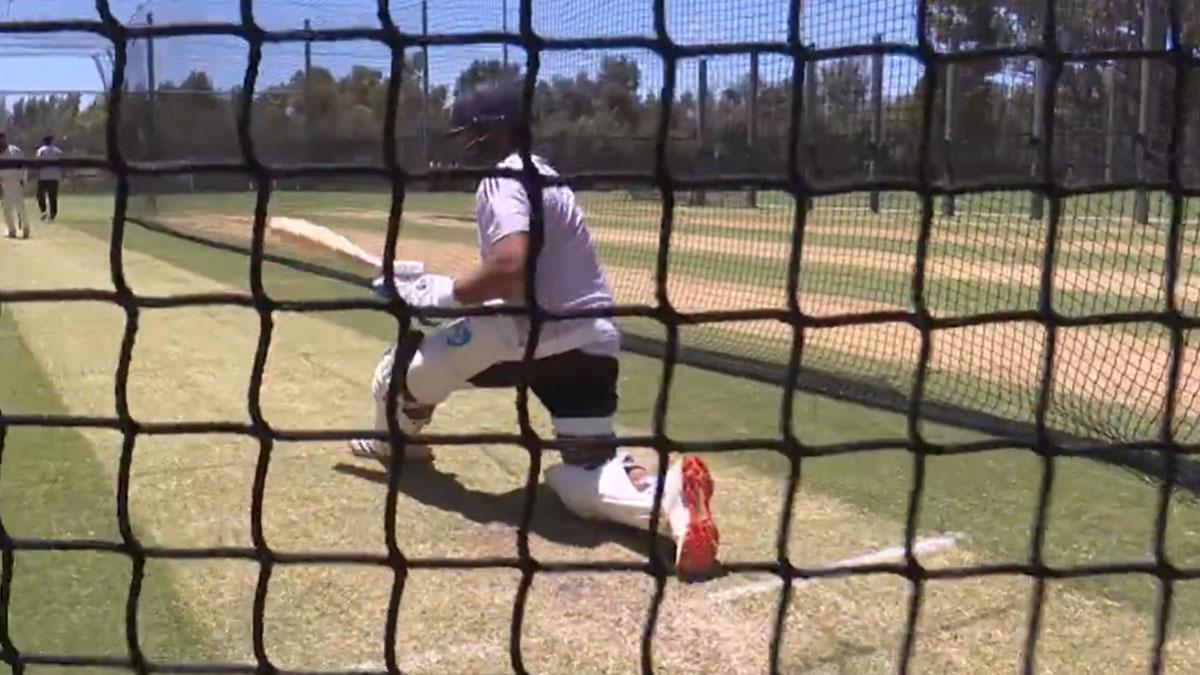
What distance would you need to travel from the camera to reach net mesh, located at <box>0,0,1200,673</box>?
2115 millimetres

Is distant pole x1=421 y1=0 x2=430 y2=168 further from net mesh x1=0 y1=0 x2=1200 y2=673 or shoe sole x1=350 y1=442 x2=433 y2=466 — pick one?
shoe sole x1=350 y1=442 x2=433 y2=466

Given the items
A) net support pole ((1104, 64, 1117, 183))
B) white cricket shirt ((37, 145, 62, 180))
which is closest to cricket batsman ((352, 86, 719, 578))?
white cricket shirt ((37, 145, 62, 180))

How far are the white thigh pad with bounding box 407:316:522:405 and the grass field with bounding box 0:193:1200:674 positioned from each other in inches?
12.3

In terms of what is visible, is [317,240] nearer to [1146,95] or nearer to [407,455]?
[407,455]

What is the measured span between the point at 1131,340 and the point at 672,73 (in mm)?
4935

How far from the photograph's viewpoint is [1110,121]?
200 inches

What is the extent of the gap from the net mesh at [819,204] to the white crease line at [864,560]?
1.55 feet

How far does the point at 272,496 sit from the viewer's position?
12.9 feet

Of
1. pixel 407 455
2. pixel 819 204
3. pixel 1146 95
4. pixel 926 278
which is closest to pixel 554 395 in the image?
pixel 407 455

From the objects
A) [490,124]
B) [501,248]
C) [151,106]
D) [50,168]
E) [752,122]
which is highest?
[151,106]

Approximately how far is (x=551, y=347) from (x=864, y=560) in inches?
37.1

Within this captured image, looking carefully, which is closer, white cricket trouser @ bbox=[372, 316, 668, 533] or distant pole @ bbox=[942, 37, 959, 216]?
white cricket trouser @ bbox=[372, 316, 668, 533]

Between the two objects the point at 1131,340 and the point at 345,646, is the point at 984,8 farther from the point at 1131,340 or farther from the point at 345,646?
the point at 345,646

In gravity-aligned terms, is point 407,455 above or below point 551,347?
below
